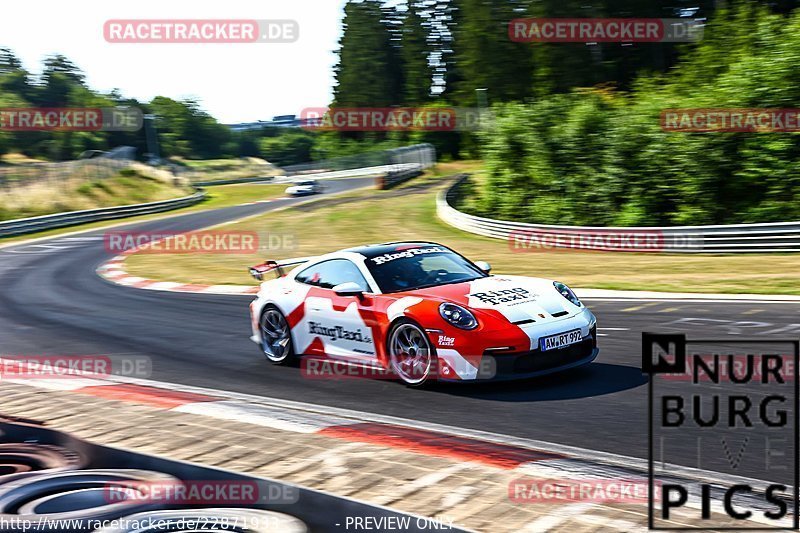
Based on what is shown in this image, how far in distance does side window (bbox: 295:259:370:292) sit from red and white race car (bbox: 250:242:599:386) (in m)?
0.01

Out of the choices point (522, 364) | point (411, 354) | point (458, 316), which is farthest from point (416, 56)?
point (522, 364)

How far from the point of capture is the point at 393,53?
329ft

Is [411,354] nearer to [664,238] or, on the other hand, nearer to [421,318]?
[421,318]

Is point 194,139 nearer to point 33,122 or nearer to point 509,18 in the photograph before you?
point 33,122

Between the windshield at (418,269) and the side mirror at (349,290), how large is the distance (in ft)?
0.67

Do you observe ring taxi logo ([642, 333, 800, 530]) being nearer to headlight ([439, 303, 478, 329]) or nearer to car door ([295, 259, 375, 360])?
headlight ([439, 303, 478, 329])

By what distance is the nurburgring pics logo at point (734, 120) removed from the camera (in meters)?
21.2

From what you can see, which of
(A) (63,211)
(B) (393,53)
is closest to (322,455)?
(A) (63,211)

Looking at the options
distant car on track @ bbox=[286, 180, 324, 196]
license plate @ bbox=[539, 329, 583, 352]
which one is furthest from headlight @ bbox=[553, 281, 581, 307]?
distant car on track @ bbox=[286, 180, 324, 196]

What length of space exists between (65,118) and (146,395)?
8903cm

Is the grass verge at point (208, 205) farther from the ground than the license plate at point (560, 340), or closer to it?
closer to it

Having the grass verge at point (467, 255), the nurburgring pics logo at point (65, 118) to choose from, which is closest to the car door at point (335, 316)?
the grass verge at point (467, 255)

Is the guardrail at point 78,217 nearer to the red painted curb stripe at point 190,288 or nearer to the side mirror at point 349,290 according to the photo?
the red painted curb stripe at point 190,288

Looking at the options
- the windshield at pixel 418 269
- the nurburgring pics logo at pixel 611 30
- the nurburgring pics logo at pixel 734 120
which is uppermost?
the nurburgring pics logo at pixel 611 30
